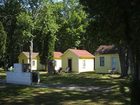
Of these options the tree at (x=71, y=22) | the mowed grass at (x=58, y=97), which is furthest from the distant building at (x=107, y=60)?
the mowed grass at (x=58, y=97)

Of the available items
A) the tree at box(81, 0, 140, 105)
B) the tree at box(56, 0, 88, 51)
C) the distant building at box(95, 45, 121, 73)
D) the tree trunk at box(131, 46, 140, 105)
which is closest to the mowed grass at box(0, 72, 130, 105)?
the tree trunk at box(131, 46, 140, 105)

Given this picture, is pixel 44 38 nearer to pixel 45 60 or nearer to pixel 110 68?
pixel 45 60

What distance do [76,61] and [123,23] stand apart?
3784 cm

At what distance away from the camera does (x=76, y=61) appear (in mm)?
49625

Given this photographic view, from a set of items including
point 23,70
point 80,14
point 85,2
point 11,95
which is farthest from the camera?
point 80,14

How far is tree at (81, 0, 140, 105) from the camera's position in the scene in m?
11.5

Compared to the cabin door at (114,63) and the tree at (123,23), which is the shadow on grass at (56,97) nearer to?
the tree at (123,23)

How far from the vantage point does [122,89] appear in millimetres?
13086

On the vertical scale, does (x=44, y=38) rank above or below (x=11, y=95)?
above

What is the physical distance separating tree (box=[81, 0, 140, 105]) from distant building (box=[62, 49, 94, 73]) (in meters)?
36.0

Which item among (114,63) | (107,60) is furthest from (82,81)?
(107,60)

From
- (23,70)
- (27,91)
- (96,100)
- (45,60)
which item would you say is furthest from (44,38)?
(96,100)

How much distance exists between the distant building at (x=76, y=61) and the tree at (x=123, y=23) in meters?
36.0

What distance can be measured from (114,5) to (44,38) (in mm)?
33132
